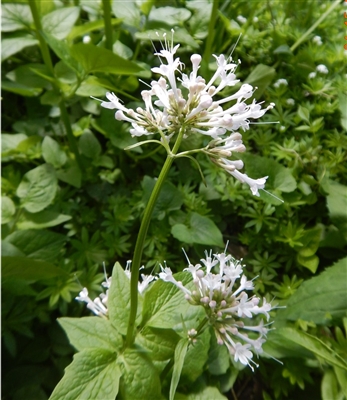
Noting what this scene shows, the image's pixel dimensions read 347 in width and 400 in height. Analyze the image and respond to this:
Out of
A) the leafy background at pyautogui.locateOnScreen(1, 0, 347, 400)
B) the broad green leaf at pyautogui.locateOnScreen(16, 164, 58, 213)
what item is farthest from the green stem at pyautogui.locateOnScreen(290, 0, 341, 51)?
the broad green leaf at pyautogui.locateOnScreen(16, 164, 58, 213)

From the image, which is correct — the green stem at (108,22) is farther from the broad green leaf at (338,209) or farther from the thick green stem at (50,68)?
the broad green leaf at (338,209)

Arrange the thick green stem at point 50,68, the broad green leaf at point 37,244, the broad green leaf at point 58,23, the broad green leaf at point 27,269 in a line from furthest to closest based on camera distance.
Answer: the broad green leaf at point 58,23, the thick green stem at point 50,68, the broad green leaf at point 37,244, the broad green leaf at point 27,269

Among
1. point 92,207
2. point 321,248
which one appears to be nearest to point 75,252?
point 92,207

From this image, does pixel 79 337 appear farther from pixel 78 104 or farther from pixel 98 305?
pixel 78 104

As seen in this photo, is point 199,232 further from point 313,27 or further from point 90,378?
point 313,27

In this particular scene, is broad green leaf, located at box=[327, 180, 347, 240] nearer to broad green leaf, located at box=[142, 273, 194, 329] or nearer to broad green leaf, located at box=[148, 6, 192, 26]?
broad green leaf, located at box=[142, 273, 194, 329]

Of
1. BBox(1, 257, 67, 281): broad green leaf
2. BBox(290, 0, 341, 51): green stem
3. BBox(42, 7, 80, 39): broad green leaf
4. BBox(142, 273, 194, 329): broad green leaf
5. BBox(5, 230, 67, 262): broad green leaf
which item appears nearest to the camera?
BBox(142, 273, 194, 329): broad green leaf

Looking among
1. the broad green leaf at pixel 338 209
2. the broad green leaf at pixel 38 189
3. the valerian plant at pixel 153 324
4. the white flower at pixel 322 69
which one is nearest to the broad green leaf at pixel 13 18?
the broad green leaf at pixel 38 189
